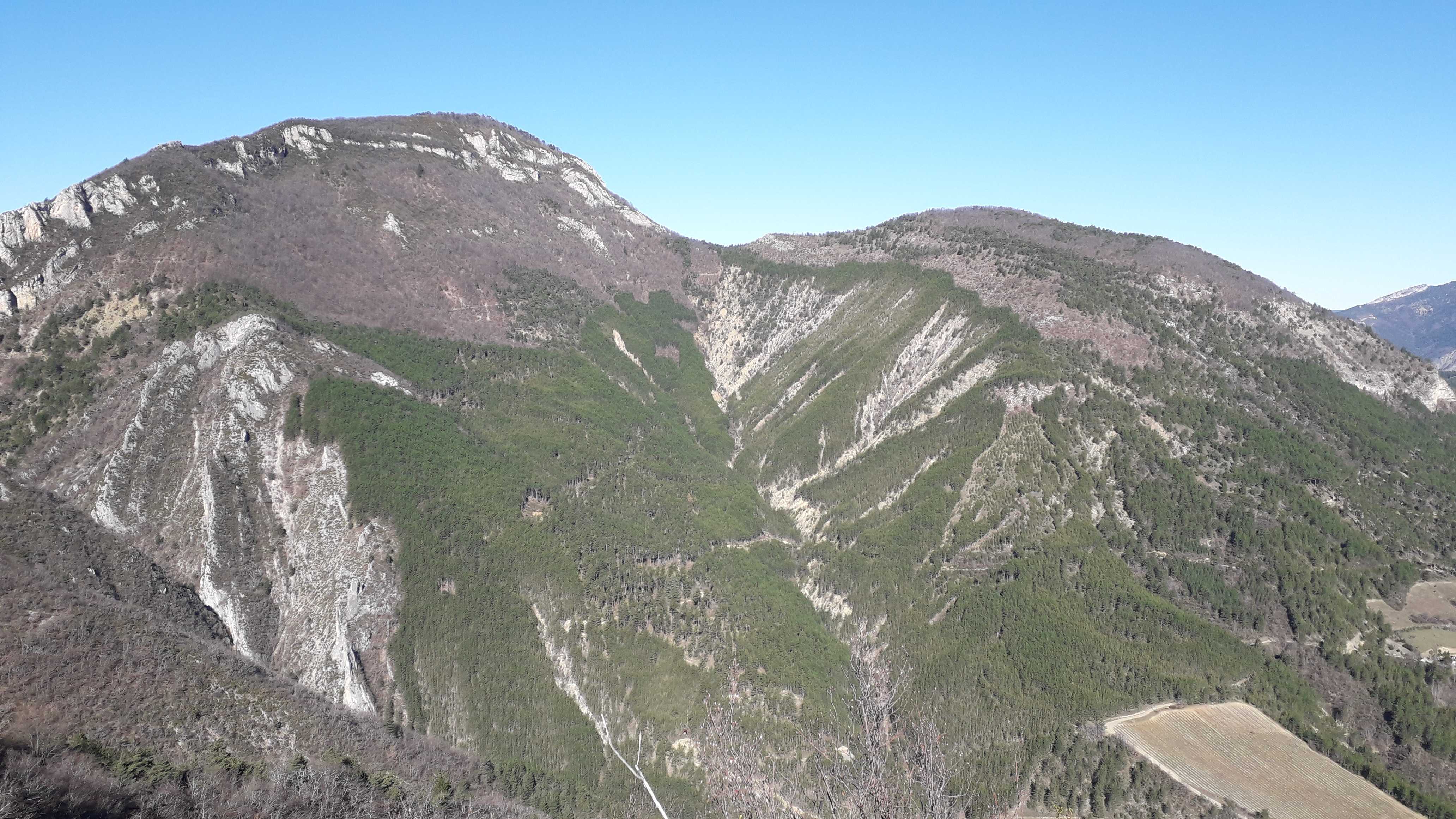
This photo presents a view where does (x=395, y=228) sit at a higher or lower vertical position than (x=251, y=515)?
higher

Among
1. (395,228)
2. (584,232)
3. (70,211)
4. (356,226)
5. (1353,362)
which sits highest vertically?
(584,232)

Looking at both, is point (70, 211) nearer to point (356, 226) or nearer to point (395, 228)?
point (356, 226)

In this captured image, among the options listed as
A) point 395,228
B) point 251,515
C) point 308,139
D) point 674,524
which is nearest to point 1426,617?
point 674,524

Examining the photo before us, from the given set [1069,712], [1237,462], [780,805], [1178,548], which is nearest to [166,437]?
[780,805]

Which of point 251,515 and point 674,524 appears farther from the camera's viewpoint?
point 674,524

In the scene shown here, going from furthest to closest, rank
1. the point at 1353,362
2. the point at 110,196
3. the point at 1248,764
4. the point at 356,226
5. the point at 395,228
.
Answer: the point at 395,228
the point at 356,226
the point at 1353,362
the point at 110,196
the point at 1248,764

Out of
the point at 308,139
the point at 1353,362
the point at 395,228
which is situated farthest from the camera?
the point at 308,139

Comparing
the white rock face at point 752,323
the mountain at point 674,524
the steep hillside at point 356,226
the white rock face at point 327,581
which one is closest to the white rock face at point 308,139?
the steep hillside at point 356,226
